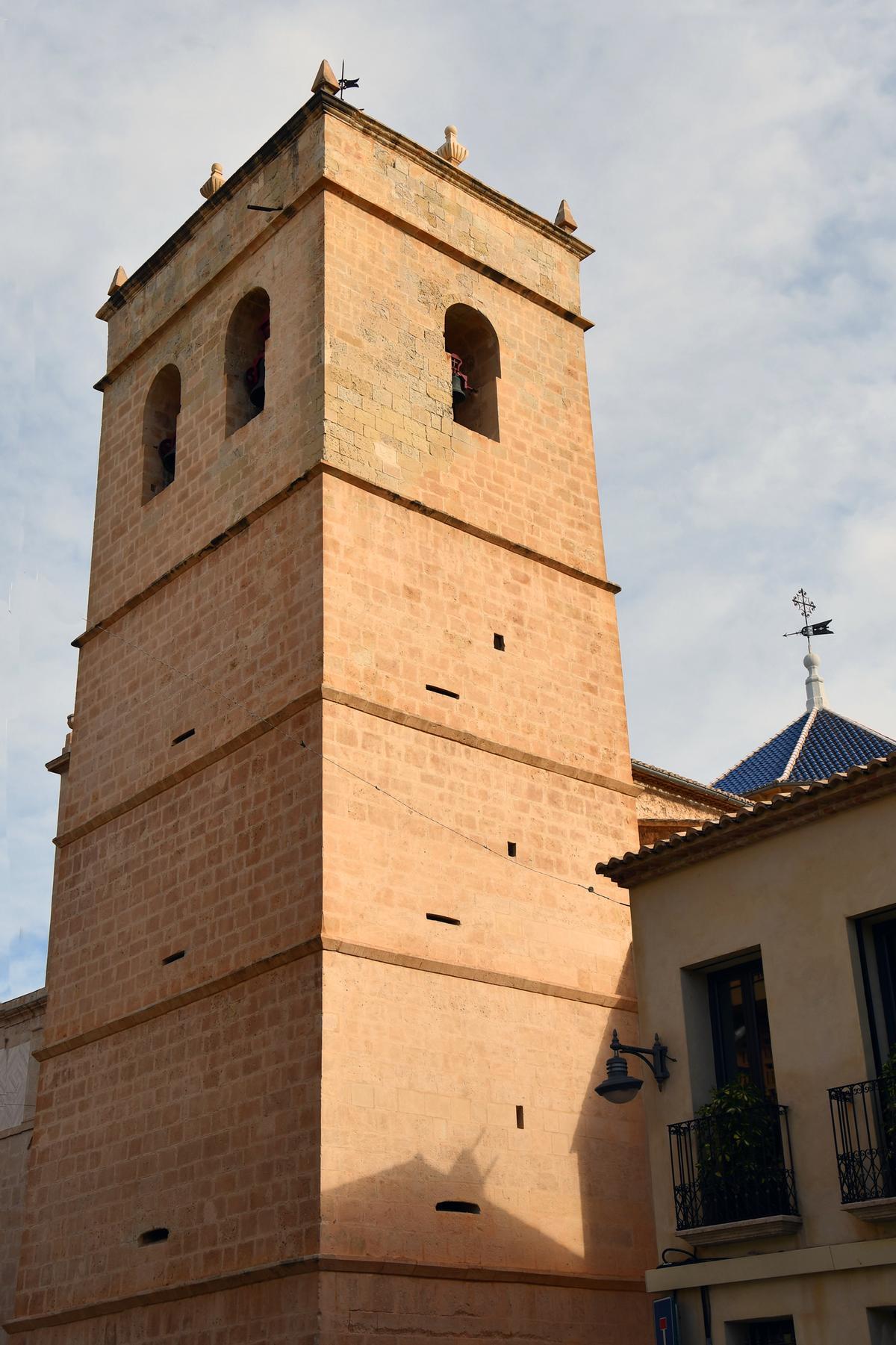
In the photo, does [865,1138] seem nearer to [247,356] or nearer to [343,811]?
[343,811]

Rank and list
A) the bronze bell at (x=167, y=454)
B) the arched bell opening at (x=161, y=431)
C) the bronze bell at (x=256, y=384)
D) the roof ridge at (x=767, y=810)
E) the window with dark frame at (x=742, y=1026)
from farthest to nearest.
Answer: the bronze bell at (x=167, y=454), the arched bell opening at (x=161, y=431), the bronze bell at (x=256, y=384), the window with dark frame at (x=742, y=1026), the roof ridge at (x=767, y=810)

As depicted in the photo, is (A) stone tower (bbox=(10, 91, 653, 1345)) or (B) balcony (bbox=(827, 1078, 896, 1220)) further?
(A) stone tower (bbox=(10, 91, 653, 1345))

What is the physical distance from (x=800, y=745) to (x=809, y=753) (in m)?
0.33

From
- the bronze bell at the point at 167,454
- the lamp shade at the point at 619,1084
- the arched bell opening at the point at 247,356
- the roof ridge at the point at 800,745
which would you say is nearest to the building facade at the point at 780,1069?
the lamp shade at the point at 619,1084

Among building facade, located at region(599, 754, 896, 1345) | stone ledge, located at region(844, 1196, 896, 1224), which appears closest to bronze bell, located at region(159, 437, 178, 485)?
building facade, located at region(599, 754, 896, 1345)

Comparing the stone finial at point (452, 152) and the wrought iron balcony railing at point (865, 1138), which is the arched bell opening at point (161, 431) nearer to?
the stone finial at point (452, 152)

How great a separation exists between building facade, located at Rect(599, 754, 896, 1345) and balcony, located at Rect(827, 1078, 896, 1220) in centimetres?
1

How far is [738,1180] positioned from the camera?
1039 centimetres

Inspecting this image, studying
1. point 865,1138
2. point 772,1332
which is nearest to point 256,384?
point 865,1138

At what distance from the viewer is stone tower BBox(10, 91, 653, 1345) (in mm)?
12664

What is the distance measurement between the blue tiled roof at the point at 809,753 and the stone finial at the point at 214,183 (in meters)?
9.64

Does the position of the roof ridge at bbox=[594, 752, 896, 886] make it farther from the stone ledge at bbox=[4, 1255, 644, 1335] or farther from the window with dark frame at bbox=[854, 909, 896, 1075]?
the stone ledge at bbox=[4, 1255, 644, 1335]

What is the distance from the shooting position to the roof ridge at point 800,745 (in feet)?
69.5

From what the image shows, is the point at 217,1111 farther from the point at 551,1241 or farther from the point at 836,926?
the point at 836,926
